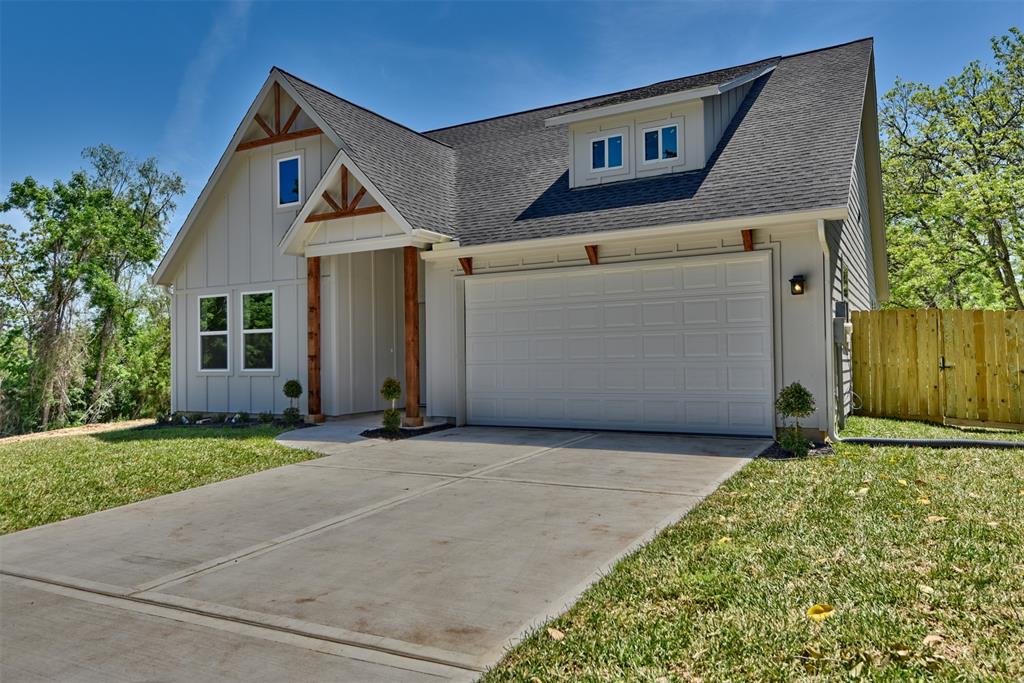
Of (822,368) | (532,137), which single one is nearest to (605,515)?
(822,368)

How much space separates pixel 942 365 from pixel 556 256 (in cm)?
668

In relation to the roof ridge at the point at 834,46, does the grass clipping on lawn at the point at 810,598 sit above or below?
below

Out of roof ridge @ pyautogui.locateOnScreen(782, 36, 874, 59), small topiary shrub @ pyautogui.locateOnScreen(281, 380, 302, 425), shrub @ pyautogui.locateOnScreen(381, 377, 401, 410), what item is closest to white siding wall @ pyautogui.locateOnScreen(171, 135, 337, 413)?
small topiary shrub @ pyautogui.locateOnScreen(281, 380, 302, 425)

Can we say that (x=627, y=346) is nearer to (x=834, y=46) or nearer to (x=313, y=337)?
(x=313, y=337)

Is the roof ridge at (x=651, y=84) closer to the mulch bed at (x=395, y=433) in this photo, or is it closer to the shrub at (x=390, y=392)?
the shrub at (x=390, y=392)

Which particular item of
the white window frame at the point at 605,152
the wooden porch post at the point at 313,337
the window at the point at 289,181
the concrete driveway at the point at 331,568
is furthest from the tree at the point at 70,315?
the white window frame at the point at 605,152

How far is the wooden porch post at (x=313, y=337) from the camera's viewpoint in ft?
41.7

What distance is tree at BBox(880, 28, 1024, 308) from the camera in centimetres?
2142

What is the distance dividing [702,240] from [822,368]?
2421 millimetres

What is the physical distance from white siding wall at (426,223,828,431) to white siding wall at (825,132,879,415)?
48 centimetres

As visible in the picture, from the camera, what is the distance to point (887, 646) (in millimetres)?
3158

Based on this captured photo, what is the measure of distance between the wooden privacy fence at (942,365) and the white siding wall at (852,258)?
1.52 feet

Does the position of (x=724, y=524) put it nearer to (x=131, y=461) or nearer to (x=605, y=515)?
(x=605, y=515)

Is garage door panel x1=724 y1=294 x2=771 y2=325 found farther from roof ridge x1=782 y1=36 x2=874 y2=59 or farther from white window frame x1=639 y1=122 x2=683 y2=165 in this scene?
roof ridge x1=782 y1=36 x2=874 y2=59
